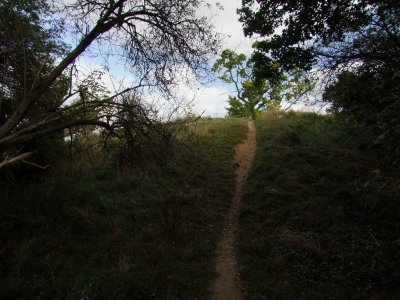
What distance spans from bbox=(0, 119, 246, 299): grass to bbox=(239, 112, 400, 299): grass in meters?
1.08

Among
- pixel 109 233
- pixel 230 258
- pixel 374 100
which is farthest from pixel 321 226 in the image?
pixel 109 233

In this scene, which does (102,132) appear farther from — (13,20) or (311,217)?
(311,217)

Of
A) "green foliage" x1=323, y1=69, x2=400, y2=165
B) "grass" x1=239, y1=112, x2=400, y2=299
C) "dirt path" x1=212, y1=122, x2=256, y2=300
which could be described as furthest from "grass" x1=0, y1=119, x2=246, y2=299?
"green foliage" x1=323, y1=69, x2=400, y2=165

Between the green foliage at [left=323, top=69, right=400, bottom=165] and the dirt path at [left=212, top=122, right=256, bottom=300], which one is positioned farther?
the dirt path at [left=212, top=122, right=256, bottom=300]

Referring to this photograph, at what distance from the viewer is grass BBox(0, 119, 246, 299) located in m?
5.79

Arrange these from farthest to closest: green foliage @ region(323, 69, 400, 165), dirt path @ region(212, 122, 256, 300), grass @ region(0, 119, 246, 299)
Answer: dirt path @ region(212, 122, 256, 300) < grass @ region(0, 119, 246, 299) < green foliage @ region(323, 69, 400, 165)

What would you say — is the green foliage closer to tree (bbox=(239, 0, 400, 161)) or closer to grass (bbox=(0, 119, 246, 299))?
tree (bbox=(239, 0, 400, 161))

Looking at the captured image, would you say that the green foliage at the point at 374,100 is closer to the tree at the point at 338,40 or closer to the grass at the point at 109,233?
the tree at the point at 338,40

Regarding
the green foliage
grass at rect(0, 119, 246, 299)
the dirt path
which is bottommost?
the dirt path

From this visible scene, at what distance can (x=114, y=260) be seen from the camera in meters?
6.59

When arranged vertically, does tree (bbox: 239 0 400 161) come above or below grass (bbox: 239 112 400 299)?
above

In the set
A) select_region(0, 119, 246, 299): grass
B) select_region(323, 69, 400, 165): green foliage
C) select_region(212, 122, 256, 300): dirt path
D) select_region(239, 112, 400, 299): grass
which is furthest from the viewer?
select_region(212, 122, 256, 300): dirt path

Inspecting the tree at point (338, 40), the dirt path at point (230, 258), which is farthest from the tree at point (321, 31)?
the dirt path at point (230, 258)

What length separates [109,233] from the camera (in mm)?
7516
